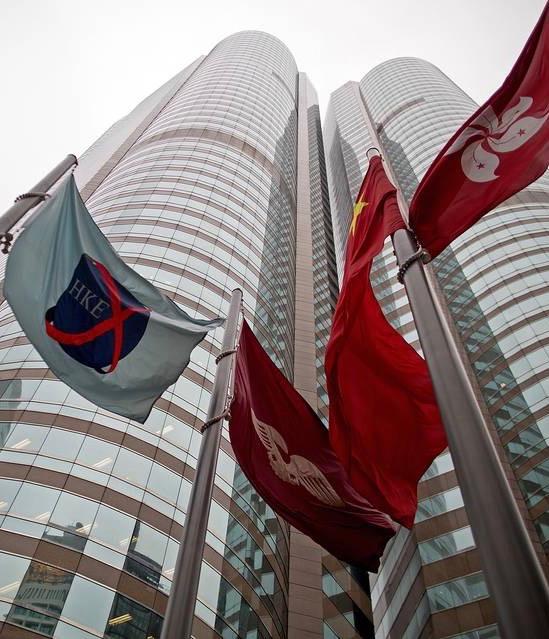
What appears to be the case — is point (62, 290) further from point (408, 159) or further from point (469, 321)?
point (408, 159)

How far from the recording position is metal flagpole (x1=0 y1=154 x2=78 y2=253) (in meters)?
7.27

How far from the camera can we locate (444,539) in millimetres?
30359

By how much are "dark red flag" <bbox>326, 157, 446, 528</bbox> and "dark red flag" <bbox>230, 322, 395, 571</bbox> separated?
1.10 m

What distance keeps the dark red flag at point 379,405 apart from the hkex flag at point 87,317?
101 inches

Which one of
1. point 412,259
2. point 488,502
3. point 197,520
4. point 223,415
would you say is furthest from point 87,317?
point 488,502

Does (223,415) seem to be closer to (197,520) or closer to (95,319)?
(197,520)

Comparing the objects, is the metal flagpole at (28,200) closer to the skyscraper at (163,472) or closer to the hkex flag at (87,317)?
the hkex flag at (87,317)

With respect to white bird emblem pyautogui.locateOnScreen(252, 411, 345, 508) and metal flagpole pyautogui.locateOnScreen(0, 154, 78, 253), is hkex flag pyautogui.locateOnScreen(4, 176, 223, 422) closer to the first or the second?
metal flagpole pyautogui.locateOnScreen(0, 154, 78, 253)

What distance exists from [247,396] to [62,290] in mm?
3285

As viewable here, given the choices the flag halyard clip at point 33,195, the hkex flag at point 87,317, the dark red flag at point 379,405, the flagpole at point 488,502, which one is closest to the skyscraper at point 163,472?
the hkex flag at point 87,317

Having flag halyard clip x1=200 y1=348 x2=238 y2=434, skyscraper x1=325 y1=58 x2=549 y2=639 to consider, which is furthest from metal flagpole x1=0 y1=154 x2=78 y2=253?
skyscraper x1=325 y1=58 x2=549 y2=639

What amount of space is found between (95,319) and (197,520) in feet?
11.7

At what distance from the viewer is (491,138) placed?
23.3 feet

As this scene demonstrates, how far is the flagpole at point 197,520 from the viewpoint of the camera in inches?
226
